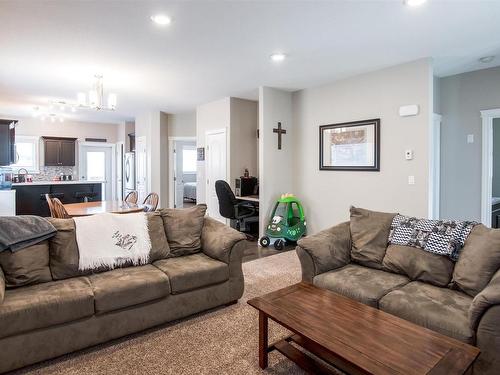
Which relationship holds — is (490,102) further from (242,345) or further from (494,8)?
(242,345)

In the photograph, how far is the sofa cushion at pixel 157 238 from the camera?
2918 mm

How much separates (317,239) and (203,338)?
1216 mm

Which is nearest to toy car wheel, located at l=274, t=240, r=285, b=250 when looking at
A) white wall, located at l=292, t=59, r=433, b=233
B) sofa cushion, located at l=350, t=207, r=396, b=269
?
white wall, located at l=292, t=59, r=433, b=233

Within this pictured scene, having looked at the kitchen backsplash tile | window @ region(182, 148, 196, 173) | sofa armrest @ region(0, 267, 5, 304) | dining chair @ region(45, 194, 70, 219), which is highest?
window @ region(182, 148, 196, 173)

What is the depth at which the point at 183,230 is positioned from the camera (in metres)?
3.16

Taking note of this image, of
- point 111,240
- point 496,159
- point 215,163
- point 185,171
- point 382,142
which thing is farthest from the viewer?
point 185,171

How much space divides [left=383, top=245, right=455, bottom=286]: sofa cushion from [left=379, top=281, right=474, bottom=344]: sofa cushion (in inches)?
3.0

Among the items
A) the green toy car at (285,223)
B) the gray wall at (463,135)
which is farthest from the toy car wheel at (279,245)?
the gray wall at (463,135)

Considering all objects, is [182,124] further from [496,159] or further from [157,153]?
[496,159]

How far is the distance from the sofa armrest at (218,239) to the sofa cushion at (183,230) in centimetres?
7

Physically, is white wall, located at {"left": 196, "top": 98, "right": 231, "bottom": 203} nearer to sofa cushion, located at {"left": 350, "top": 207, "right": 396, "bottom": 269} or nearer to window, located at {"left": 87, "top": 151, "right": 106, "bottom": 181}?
sofa cushion, located at {"left": 350, "top": 207, "right": 396, "bottom": 269}

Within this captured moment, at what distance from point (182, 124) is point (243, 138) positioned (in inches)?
88.3

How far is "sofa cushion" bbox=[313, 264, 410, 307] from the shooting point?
2.25 metres

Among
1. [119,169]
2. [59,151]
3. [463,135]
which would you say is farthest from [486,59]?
[59,151]
